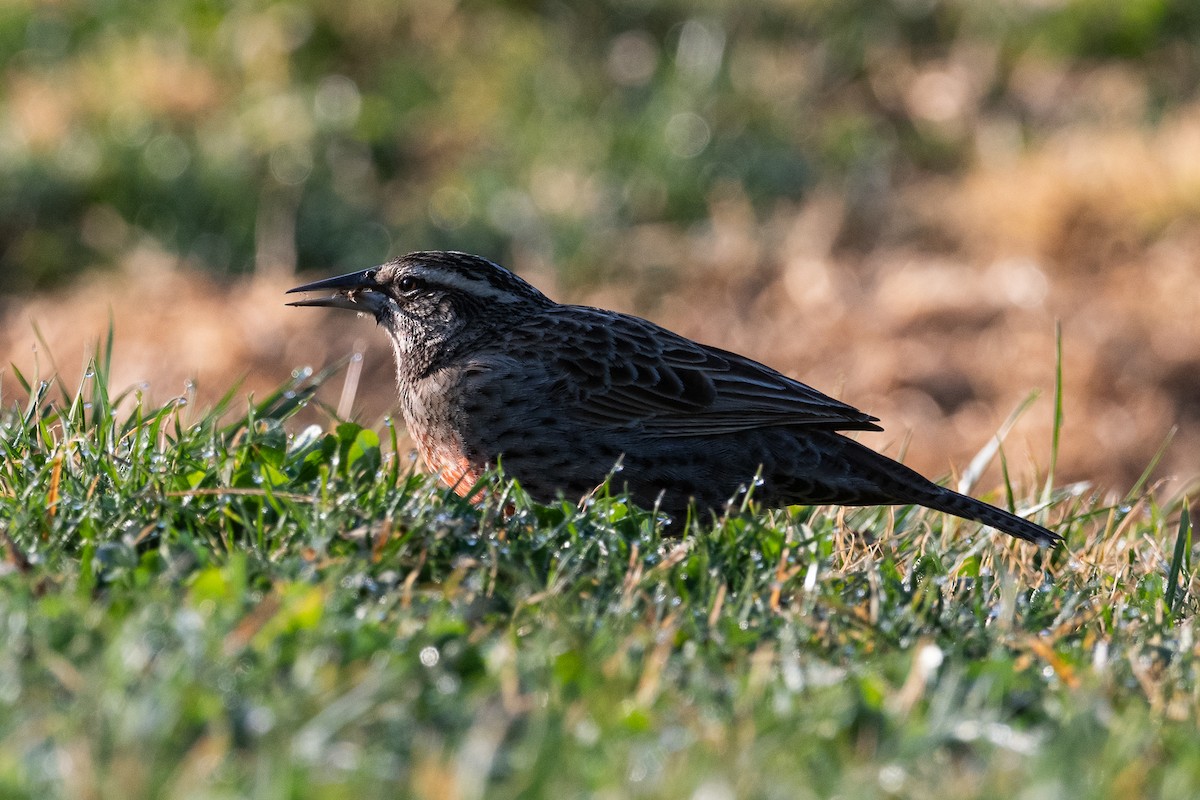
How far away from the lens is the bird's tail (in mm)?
5059

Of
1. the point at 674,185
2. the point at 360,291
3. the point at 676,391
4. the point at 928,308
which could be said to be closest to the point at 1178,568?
the point at 676,391

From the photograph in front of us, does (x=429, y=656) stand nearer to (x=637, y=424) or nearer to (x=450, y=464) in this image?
(x=450, y=464)

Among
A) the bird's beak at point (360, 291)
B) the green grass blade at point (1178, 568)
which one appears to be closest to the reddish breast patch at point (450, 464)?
the bird's beak at point (360, 291)

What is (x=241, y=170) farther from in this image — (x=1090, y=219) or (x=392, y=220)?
(x=1090, y=219)

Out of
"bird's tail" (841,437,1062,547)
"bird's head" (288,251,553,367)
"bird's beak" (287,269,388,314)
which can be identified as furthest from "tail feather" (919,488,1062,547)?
"bird's beak" (287,269,388,314)

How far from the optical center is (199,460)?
15.3 feet

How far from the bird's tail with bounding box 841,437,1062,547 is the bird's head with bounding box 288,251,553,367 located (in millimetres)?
1480

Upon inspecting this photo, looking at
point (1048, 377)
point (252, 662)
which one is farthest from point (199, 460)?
point (1048, 377)

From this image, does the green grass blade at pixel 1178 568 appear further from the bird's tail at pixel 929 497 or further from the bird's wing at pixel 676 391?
the bird's wing at pixel 676 391

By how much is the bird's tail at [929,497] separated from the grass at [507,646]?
0.09 metres

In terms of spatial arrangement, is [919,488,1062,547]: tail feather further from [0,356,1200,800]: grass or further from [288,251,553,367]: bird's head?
[288,251,553,367]: bird's head

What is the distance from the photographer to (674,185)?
11859mm

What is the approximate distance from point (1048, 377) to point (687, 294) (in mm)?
2555

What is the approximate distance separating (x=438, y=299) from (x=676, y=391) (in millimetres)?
1088
